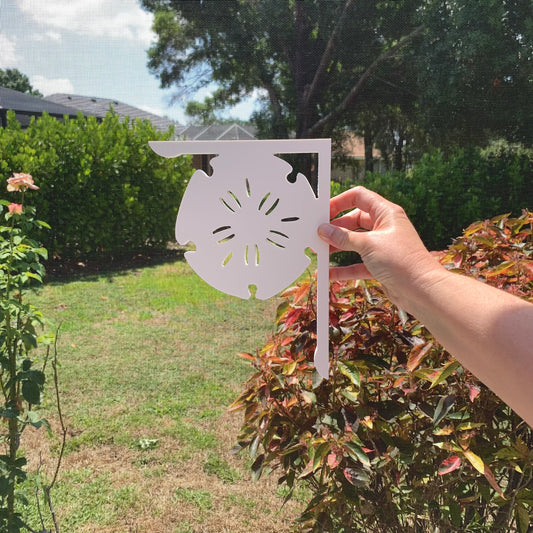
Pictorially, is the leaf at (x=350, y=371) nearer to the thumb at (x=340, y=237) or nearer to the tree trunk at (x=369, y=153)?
the thumb at (x=340, y=237)

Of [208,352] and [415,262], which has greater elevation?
[415,262]

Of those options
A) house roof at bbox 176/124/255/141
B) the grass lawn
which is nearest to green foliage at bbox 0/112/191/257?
the grass lawn

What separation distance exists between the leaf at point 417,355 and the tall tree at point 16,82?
4663 centimetres

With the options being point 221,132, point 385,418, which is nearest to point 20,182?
point 385,418

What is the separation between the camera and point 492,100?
838 cm

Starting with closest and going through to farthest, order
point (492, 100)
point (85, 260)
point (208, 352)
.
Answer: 1. point (208, 352)
2. point (85, 260)
3. point (492, 100)

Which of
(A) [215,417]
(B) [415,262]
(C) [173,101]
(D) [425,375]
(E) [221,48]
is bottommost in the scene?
(A) [215,417]

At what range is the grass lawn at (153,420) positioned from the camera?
194cm

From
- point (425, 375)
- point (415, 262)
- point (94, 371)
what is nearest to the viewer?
point (415, 262)

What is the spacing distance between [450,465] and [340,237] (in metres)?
0.55

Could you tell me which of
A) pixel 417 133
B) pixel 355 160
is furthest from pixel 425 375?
pixel 355 160

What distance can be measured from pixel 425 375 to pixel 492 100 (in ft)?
27.9

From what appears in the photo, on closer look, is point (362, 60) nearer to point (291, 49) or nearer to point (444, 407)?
point (291, 49)

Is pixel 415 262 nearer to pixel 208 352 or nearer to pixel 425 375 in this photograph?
pixel 425 375
